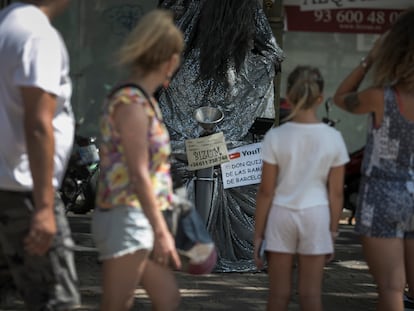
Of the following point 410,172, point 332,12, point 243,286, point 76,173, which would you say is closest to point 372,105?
point 410,172

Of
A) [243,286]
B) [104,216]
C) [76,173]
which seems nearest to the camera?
[104,216]

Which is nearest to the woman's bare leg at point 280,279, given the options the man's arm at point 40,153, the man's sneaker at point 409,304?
the man's arm at point 40,153

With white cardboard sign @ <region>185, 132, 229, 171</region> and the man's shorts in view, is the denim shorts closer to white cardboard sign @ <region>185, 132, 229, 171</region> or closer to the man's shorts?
the man's shorts

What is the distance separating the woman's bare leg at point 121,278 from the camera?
12.3 ft

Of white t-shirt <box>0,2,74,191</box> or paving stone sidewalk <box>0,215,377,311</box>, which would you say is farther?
paving stone sidewalk <box>0,215,377,311</box>

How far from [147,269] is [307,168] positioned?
3.13ft

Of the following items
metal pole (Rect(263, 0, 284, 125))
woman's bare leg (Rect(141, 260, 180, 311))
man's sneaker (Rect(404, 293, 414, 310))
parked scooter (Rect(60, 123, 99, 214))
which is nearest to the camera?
woman's bare leg (Rect(141, 260, 180, 311))

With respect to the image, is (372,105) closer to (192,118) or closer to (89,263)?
(192,118)

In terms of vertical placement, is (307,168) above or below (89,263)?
above

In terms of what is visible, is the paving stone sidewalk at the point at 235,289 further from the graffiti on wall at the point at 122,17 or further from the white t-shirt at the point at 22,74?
the graffiti on wall at the point at 122,17

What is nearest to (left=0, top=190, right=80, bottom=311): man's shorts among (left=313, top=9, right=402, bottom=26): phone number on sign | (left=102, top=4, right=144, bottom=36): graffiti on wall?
(left=102, top=4, right=144, bottom=36): graffiti on wall

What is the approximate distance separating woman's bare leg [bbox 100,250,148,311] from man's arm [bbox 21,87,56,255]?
0.37m

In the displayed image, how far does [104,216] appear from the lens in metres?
3.81

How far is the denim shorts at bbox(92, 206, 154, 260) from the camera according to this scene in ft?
12.2
